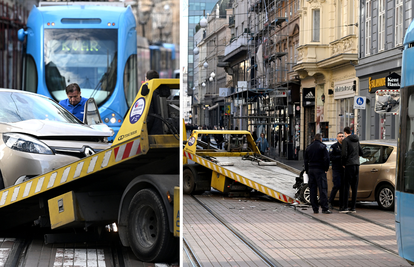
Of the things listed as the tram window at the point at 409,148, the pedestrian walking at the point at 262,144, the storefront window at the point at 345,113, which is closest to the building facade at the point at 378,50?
the storefront window at the point at 345,113

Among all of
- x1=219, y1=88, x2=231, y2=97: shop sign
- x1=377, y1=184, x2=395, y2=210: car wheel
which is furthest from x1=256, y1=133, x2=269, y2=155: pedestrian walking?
x1=219, y1=88, x2=231, y2=97: shop sign

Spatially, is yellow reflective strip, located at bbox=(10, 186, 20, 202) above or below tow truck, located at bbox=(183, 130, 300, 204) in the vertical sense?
above

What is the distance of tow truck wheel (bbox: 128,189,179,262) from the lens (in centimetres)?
371

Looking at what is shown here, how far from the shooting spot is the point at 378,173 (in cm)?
1095

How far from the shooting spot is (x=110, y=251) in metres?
3.79

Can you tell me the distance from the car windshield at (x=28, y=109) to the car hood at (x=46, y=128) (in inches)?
1.1

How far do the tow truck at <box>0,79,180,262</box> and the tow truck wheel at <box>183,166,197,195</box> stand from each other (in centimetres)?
914

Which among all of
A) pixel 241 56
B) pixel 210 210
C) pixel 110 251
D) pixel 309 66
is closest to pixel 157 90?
pixel 110 251

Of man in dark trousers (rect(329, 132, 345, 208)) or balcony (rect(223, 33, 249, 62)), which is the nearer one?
balcony (rect(223, 33, 249, 62))

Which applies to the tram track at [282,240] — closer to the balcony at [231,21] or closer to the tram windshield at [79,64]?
the balcony at [231,21]

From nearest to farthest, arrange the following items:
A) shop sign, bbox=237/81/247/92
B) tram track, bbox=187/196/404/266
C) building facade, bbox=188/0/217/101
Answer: tram track, bbox=187/196/404/266 < building facade, bbox=188/0/217/101 < shop sign, bbox=237/81/247/92

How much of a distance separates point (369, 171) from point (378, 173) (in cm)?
21

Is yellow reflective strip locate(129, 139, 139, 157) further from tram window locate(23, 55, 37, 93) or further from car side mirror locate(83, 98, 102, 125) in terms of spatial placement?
tram window locate(23, 55, 37, 93)

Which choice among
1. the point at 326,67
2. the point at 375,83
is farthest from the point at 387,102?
the point at 326,67
